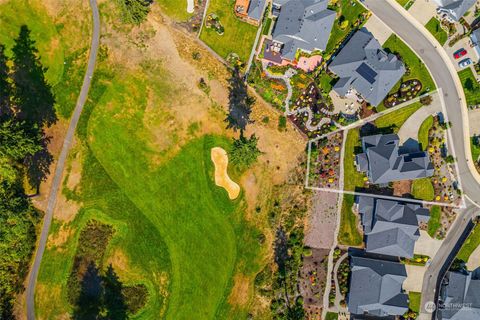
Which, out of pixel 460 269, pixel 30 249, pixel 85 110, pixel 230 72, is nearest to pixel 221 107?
pixel 230 72

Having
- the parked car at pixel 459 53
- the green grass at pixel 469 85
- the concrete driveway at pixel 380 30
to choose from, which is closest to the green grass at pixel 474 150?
the green grass at pixel 469 85

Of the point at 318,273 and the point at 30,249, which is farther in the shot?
the point at 318,273

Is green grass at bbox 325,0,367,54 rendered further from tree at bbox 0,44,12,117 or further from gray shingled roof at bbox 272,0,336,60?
tree at bbox 0,44,12,117

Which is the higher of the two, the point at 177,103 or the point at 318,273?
the point at 177,103

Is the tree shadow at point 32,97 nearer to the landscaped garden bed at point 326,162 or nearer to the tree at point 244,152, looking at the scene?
the tree at point 244,152

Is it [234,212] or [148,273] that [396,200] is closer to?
[234,212]
